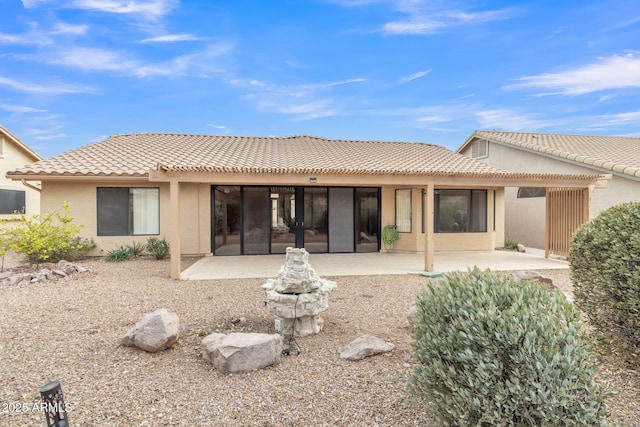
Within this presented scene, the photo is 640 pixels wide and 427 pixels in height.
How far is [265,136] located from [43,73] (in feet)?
32.1

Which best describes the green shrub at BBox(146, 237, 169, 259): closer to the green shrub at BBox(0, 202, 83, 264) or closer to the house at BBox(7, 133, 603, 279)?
the house at BBox(7, 133, 603, 279)

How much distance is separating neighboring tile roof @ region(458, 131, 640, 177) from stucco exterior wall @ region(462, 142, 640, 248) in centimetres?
36

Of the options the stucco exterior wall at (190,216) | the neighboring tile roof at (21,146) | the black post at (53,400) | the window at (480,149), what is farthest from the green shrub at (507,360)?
the neighboring tile roof at (21,146)

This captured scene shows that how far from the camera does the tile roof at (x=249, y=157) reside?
398 inches

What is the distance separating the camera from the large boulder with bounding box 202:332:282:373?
353 centimetres

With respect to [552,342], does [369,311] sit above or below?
below

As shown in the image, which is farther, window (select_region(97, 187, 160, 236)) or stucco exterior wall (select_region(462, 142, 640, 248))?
stucco exterior wall (select_region(462, 142, 640, 248))

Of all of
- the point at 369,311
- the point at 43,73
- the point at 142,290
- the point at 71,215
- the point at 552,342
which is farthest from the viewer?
the point at 43,73

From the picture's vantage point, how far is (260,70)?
54.2ft

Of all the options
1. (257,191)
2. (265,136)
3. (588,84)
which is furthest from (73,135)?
(588,84)

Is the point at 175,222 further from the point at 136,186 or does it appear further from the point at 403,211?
the point at 403,211

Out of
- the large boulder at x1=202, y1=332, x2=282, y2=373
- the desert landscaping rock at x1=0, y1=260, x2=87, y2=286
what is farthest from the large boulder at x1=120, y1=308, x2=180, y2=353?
the desert landscaping rock at x1=0, y1=260, x2=87, y2=286

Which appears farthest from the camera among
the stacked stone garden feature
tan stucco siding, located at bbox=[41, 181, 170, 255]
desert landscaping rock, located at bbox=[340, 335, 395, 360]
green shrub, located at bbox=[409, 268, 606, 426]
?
tan stucco siding, located at bbox=[41, 181, 170, 255]

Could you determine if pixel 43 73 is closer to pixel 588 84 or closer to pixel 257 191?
pixel 257 191
